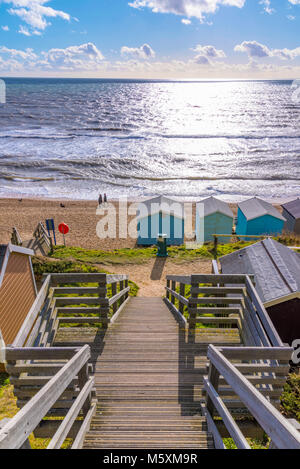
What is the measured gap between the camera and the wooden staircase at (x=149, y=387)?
3168 mm

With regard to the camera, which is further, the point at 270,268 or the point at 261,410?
the point at 270,268

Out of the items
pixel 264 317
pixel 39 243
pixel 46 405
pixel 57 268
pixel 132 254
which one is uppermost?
pixel 46 405

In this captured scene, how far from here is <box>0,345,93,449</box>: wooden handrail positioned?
164 cm

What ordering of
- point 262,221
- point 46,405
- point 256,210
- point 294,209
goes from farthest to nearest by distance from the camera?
point 294,209 → point 256,210 → point 262,221 → point 46,405

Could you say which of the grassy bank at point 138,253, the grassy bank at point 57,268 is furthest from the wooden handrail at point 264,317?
the grassy bank at point 138,253

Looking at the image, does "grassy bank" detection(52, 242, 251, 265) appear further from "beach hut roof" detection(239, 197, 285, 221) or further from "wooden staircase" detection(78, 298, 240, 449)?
"wooden staircase" detection(78, 298, 240, 449)

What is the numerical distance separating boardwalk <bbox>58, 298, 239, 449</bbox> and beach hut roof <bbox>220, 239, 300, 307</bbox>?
3.75 meters

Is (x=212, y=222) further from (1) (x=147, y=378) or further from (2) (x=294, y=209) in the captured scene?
(1) (x=147, y=378)

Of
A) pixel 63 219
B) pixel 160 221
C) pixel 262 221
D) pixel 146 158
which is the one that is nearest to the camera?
pixel 160 221

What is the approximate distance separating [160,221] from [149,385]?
15990 millimetres

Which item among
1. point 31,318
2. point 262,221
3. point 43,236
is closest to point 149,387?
point 31,318

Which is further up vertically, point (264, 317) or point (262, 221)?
point (264, 317)

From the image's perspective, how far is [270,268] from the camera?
9.75 metres

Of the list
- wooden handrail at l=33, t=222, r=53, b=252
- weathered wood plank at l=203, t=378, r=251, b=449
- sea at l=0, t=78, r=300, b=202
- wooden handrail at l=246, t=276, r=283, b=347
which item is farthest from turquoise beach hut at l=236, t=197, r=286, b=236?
weathered wood plank at l=203, t=378, r=251, b=449
